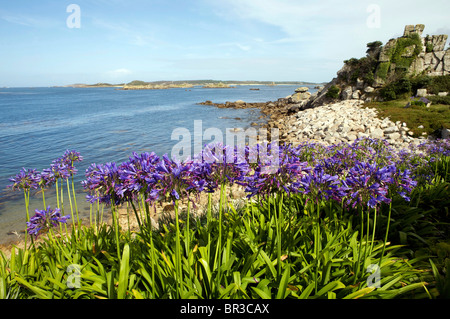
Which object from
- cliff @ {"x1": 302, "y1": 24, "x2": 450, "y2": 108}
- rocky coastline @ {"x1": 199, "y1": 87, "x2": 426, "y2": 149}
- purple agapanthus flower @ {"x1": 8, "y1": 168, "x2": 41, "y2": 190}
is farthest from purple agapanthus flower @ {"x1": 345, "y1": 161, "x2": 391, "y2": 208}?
cliff @ {"x1": 302, "y1": 24, "x2": 450, "y2": 108}

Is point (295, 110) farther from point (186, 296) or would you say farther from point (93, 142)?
point (186, 296)

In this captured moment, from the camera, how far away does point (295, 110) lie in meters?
35.4

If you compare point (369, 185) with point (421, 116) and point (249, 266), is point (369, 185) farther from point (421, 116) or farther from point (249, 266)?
point (421, 116)

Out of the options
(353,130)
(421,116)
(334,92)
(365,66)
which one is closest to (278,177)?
(353,130)

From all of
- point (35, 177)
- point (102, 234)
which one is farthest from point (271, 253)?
point (35, 177)

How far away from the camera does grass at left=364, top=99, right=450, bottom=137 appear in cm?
1466

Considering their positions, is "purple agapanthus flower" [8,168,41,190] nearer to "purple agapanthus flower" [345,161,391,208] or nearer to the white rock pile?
"purple agapanthus flower" [345,161,391,208]

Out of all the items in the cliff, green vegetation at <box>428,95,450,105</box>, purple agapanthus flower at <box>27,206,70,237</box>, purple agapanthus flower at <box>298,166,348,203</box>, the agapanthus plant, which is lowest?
purple agapanthus flower at <box>27,206,70,237</box>

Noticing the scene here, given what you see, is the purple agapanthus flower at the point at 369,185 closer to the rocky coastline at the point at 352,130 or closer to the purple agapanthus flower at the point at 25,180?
the purple agapanthus flower at the point at 25,180

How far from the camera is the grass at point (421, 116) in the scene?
14.7 metres

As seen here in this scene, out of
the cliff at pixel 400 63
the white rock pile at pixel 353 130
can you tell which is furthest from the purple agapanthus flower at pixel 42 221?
the cliff at pixel 400 63

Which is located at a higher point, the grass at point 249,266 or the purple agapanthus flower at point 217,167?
the purple agapanthus flower at point 217,167

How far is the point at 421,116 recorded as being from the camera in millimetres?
16781

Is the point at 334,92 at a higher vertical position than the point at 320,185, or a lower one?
higher
